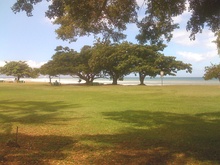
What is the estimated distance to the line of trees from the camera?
177ft

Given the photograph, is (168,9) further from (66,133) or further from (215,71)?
(215,71)

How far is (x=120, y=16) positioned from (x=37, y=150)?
271 inches

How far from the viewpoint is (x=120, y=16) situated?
1206 cm

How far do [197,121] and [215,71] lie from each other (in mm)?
35053

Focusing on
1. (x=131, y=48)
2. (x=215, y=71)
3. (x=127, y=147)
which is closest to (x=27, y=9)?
(x=127, y=147)

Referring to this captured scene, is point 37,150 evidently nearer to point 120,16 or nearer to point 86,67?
point 120,16

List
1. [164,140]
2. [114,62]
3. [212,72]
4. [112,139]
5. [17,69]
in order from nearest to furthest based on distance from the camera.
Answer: [164,140], [112,139], [212,72], [114,62], [17,69]

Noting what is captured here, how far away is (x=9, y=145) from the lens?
8742 millimetres

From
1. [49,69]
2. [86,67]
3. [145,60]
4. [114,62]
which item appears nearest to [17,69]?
[49,69]

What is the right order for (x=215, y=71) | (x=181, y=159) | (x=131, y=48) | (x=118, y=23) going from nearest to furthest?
(x=181, y=159)
(x=118, y=23)
(x=215, y=71)
(x=131, y=48)


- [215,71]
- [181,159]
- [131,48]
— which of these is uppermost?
[131,48]

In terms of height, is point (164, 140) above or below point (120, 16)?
below

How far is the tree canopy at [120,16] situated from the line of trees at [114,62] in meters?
38.9

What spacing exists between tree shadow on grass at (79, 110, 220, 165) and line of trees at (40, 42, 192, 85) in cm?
3871
